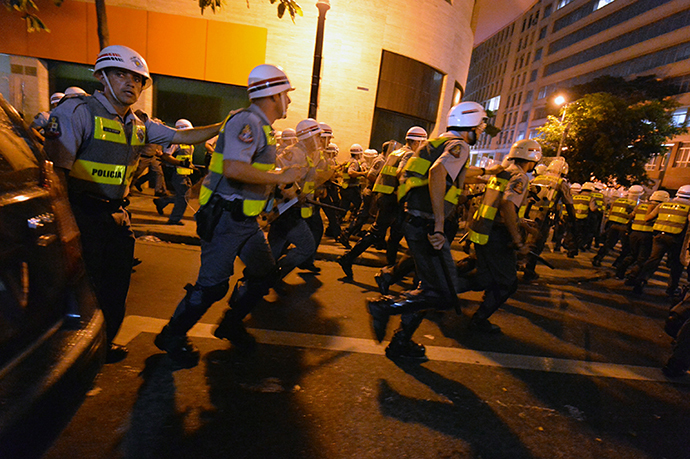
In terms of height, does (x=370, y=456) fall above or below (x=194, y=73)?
below

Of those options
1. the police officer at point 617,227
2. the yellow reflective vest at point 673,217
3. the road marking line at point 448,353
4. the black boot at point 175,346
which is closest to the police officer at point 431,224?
the road marking line at point 448,353

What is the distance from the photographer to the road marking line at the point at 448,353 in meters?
3.26

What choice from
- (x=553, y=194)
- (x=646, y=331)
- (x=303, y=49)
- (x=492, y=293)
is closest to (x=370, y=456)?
(x=492, y=293)

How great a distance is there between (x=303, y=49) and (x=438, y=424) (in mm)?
13072

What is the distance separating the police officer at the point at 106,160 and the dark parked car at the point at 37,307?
726 mm

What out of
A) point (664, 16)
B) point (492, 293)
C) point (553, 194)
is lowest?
point (492, 293)

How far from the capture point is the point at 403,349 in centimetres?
320

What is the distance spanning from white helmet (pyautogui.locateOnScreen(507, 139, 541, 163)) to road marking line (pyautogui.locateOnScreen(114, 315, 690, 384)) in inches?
87.1

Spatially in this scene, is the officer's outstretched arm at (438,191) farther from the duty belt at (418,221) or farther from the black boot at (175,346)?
the black boot at (175,346)

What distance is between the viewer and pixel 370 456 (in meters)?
2.07

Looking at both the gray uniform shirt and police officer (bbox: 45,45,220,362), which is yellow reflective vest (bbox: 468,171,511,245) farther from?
the gray uniform shirt

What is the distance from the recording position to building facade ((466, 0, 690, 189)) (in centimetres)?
3222

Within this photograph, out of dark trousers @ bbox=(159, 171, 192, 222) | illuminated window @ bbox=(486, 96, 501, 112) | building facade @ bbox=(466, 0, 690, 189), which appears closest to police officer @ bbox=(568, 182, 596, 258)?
dark trousers @ bbox=(159, 171, 192, 222)

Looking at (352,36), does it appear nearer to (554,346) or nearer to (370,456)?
(554,346)
